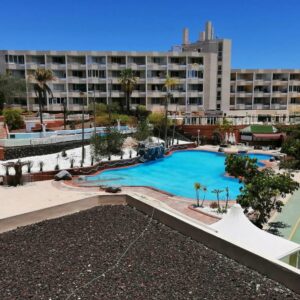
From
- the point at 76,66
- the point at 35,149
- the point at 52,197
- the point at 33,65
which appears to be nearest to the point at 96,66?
the point at 76,66

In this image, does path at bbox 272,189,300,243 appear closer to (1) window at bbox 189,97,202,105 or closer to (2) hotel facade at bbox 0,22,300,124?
(2) hotel facade at bbox 0,22,300,124

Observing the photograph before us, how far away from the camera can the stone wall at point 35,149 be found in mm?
27884

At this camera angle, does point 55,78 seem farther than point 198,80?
No

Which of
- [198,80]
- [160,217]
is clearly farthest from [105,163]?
[198,80]

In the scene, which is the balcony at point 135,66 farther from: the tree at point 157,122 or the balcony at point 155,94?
the tree at point 157,122

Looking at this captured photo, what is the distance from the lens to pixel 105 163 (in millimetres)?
28297

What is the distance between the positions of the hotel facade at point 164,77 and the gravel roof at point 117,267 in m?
46.8

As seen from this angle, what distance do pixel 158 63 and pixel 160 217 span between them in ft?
180

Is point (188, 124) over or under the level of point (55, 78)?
under

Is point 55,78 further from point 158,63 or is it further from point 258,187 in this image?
point 258,187

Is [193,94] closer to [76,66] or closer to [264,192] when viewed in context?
[76,66]

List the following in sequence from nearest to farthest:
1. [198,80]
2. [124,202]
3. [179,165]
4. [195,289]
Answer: [195,289] → [124,202] → [179,165] → [198,80]

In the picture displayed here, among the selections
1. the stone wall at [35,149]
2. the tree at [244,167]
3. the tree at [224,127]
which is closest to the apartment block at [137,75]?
the tree at [224,127]

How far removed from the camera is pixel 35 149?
29.8 m
